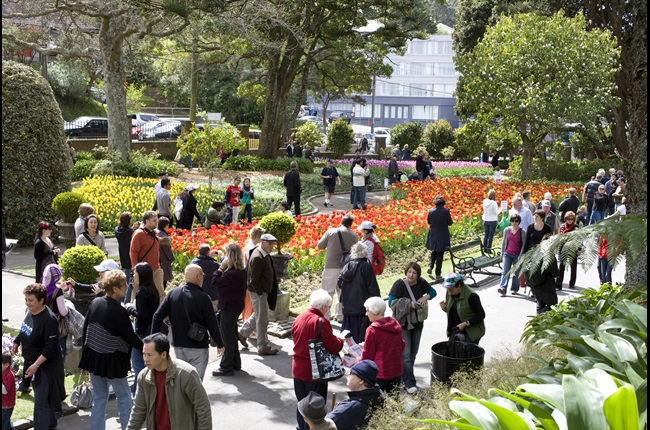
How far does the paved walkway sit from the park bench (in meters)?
0.44

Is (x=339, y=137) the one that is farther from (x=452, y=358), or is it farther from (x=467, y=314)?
(x=452, y=358)

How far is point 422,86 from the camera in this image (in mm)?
93062

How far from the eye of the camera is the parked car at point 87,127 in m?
39.9

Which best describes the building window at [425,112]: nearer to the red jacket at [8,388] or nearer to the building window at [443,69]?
the building window at [443,69]

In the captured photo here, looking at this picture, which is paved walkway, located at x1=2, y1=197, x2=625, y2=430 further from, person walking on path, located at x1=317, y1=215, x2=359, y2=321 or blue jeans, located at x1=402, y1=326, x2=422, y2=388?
person walking on path, located at x1=317, y1=215, x2=359, y2=321

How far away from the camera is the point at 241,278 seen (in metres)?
8.91

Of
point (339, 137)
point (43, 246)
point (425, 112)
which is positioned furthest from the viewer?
point (425, 112)

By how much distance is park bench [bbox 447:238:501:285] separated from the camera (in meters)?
13.9

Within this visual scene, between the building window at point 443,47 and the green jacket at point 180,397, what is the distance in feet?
290

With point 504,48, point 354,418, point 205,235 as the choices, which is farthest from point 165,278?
point 504,48

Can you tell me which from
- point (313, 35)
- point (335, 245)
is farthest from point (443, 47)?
point (335, 245)

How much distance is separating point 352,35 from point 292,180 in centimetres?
1455

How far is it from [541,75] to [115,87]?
15.6 meters

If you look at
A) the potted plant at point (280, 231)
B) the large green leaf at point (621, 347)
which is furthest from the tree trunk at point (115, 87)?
the large green leaf at point (621, 347)
